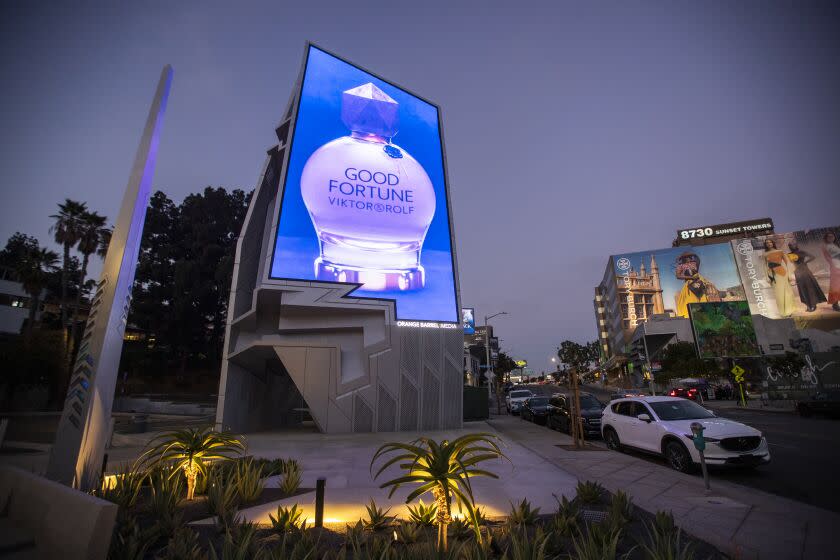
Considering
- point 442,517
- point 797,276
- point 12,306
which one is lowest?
point 442,517

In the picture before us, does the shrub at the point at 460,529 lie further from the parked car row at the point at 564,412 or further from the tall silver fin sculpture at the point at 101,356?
the parked car row at the point at 564,412

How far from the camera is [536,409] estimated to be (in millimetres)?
22656

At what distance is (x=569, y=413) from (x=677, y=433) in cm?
778

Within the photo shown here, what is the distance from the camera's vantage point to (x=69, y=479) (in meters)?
6.40

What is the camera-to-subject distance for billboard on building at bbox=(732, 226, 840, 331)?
8319 centimetres

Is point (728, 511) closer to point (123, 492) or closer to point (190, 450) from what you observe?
point (190, 450)

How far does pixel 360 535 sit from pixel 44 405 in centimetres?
4224

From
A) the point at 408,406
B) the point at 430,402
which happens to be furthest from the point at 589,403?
the point at 408,406

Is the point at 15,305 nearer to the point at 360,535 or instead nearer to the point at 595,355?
the point at 360,535

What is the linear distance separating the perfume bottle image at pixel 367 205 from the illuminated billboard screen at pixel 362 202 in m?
0.05

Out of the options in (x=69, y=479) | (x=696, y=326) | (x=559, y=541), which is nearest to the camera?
(x=559, y=541)

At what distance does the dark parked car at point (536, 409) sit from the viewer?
22.3 metres

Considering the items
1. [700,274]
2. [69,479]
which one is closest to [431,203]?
[69,479]

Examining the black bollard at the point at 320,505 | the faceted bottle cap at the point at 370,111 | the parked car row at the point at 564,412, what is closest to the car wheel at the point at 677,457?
the parked car row at the point at 564,412
